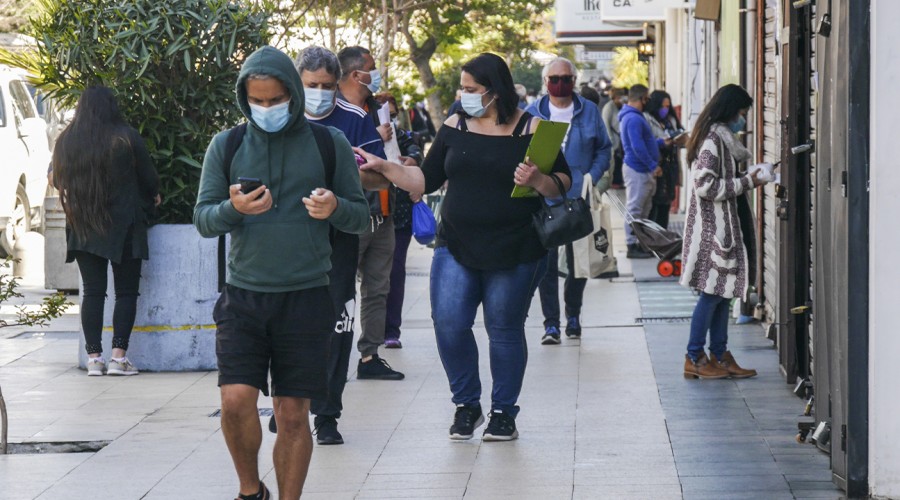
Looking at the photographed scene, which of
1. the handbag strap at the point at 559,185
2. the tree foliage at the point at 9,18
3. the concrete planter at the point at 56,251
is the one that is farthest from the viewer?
the tree foliage at the point at 9,18

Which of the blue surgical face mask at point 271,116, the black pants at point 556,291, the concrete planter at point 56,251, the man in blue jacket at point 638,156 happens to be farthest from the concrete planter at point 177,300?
the man in blue jacket at point 638,156

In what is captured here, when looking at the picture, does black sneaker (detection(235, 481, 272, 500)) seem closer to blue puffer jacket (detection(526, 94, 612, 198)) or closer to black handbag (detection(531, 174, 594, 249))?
black handbag (detection(531, 174, 594, 249))

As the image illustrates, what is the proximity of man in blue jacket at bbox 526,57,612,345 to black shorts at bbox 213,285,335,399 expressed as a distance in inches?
194

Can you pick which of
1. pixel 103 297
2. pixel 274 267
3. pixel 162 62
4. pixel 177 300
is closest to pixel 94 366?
pixel 103 297

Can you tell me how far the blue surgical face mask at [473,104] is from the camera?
6652 millimetres

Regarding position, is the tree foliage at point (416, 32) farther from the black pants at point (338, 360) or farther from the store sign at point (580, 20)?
the black pants at point (338, 360)

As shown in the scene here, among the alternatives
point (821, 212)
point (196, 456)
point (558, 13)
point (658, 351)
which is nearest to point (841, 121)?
point (821, 212)

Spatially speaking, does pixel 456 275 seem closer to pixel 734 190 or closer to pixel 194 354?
pixel 734 190

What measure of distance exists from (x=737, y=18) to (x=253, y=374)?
26.3 ft

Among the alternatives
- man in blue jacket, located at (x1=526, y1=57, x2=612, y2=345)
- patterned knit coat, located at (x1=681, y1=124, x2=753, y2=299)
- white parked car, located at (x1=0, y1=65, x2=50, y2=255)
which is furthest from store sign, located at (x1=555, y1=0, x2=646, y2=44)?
patterned knit coat, located at (x1=681, y1=124, x2=753, y2=299)

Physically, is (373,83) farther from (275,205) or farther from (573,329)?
(275,205)

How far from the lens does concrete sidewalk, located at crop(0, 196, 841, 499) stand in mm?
6027

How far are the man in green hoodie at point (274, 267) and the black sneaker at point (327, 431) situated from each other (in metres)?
1.59
